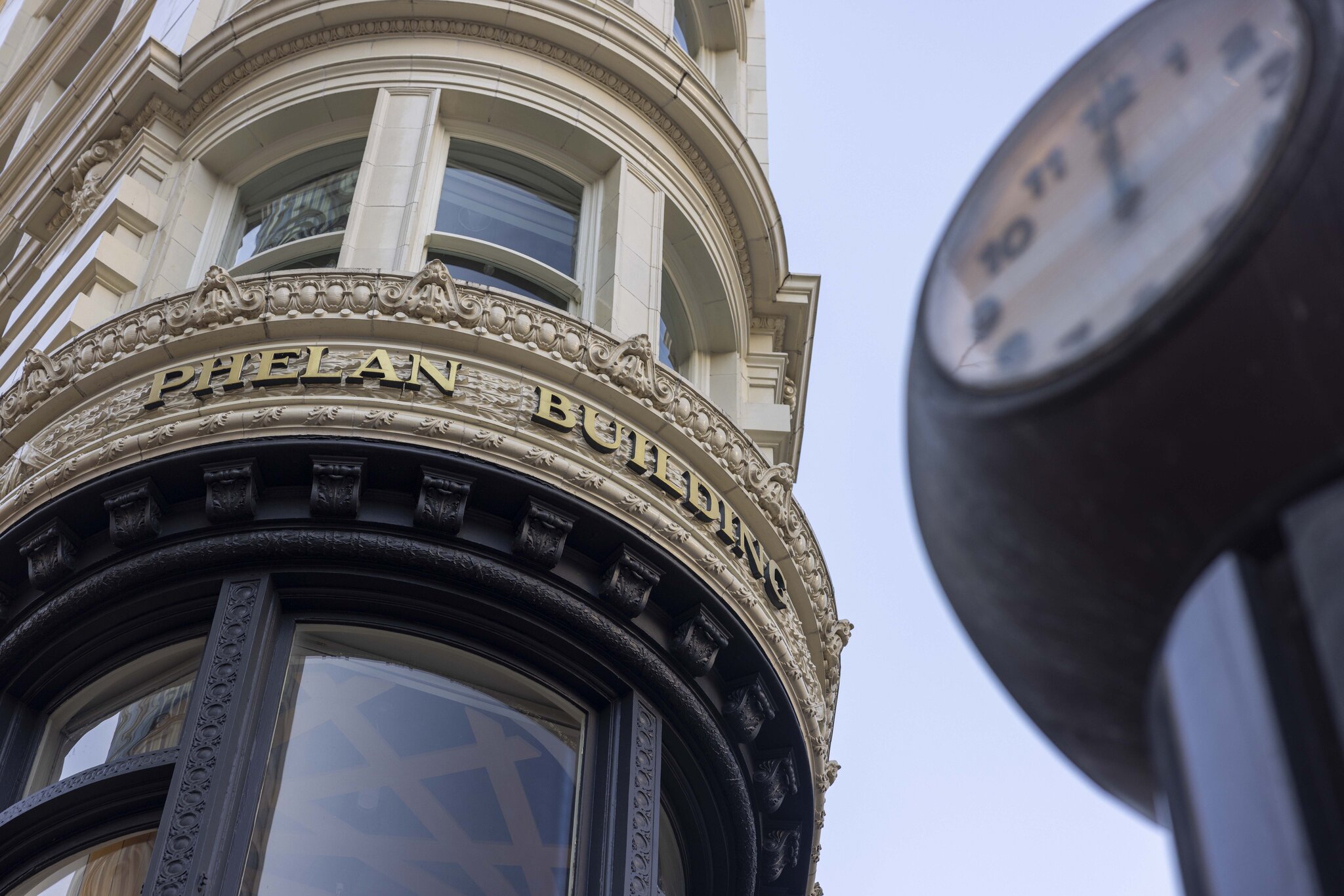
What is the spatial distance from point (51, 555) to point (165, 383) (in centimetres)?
127

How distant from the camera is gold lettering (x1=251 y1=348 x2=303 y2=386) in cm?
951

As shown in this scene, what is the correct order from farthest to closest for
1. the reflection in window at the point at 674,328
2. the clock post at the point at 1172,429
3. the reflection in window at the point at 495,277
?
1. the reflection in window at the point at 674,328
2. the reflection in window at the point at 495,277
3. the clock post at the point at 1172,429

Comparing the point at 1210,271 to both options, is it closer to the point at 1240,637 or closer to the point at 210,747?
the point at 1240,637

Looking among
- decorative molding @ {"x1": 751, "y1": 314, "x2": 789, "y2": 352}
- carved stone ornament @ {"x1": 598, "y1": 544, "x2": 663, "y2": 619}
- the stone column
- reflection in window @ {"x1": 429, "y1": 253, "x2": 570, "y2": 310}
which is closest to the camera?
carved stone ornament @ {"x1": 598, "y1": 544, "x2": 663, "y2": 619}

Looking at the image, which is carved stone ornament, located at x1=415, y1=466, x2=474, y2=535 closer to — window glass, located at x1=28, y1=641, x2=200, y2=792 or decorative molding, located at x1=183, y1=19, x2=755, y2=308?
window glass, located at x1=28, y1=641, x2=200, y2=792

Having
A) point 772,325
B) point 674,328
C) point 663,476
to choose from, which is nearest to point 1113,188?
point 663,476

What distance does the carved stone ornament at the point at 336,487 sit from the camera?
29.7 ft

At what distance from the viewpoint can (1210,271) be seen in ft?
5.87

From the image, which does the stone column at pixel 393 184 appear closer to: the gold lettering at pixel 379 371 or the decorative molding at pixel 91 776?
the gold lettering at pixel 379 371

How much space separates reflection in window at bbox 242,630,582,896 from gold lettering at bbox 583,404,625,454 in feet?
5.03

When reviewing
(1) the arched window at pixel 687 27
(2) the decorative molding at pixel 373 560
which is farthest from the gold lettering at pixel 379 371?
(1) the arched window at pixel 687 27

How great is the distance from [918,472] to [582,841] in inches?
264

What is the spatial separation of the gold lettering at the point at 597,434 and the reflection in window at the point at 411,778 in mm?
1534

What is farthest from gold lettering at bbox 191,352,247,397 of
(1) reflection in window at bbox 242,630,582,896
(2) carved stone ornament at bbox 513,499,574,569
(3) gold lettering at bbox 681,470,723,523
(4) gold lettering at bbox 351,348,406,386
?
(3) gold lettering at bbox 681,470,723,523
